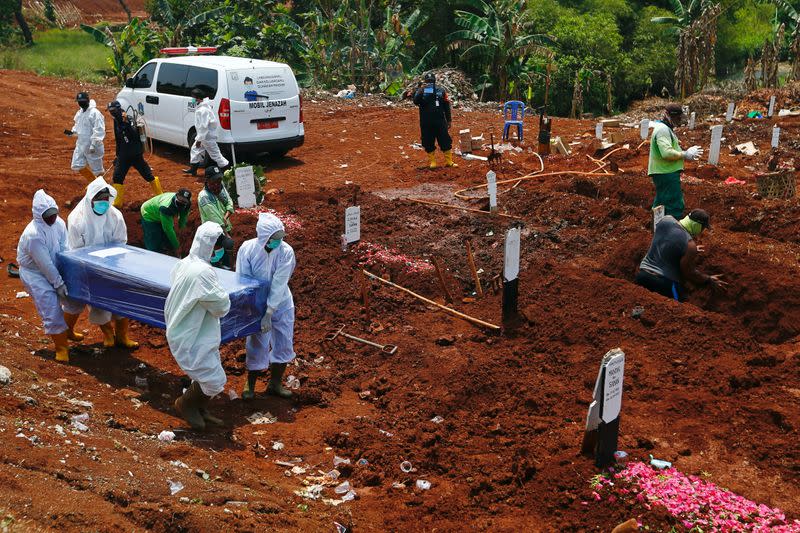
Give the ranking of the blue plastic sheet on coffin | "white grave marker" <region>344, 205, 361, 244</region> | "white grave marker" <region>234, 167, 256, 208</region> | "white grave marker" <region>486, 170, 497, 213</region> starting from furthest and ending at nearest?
"white grave marker" <region>234, 167, 256, 208</region> < "white grave marker" <region>486, 170, 497, 213</region> < "white grave marker" <region>344, 205, 361, 244</region> < the blue plastic sheet on coffin

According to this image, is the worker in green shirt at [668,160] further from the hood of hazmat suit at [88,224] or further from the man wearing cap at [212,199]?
the hood of hazmat suit at [88,224]

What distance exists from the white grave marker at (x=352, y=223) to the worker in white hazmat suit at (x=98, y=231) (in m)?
2.80

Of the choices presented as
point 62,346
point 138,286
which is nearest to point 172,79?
point 62,346

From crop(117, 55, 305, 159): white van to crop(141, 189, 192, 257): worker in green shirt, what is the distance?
5.49 meters

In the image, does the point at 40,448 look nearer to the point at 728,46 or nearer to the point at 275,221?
the point at 275,221

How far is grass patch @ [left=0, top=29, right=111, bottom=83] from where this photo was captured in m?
28.5

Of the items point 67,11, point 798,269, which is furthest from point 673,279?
point 67,11

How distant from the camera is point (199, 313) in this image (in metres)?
6.45

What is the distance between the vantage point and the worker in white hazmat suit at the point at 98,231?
26.0 feet

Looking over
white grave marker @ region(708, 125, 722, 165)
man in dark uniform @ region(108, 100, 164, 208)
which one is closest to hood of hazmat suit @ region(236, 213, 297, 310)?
man in dark uniform @ region(108, 100, 164, 208)

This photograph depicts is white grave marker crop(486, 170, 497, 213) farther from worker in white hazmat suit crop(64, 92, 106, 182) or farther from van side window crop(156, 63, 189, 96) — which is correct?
van side window crop(156, 63, 189, 96)

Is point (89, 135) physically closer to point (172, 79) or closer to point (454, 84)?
point (172, 79)

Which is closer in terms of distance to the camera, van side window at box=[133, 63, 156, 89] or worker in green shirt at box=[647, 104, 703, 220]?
worker in green shirt at box=[647, 104, 703, 220]

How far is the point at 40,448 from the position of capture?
17.3 feet
